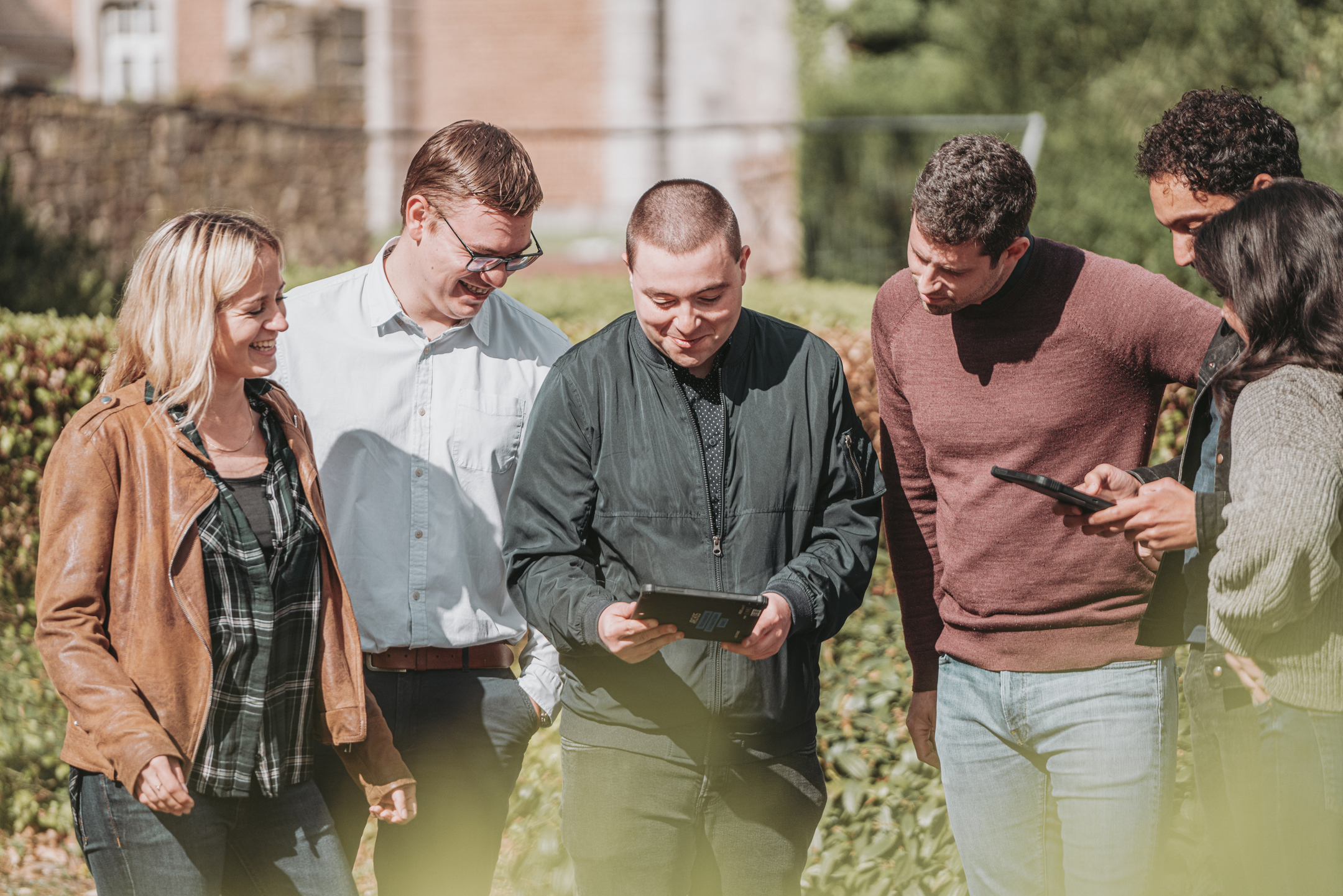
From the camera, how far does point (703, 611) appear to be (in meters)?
2.43

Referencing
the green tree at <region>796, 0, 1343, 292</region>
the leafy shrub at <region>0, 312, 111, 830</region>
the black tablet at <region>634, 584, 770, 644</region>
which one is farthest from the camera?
the green tree at <region>796, 0, 1343, 292</region>

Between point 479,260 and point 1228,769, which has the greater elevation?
point 479,260

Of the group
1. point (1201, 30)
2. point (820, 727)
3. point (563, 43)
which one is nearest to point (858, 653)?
point (820, 727)

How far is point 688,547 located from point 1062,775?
1.01 m

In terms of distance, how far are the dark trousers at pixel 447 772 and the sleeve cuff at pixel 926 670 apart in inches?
40.5

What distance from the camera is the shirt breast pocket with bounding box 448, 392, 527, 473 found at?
10.3 feet

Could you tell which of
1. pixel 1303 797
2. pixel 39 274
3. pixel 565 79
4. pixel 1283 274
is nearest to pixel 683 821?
pixel 1303 797

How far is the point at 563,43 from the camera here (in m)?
20.2

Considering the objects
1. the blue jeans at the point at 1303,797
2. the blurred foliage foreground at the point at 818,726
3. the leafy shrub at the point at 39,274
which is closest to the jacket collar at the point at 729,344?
the blue jeans at the point at 1303,797

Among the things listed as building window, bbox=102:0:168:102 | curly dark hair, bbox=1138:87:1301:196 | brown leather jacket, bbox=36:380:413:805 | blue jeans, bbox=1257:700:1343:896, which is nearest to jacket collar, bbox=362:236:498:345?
brown leather jacket, bbox=36:380:413:805

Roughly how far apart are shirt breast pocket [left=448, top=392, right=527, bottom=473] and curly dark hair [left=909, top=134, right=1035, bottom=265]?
1.18m

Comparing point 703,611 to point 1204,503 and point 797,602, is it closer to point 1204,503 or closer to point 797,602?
point 797,602

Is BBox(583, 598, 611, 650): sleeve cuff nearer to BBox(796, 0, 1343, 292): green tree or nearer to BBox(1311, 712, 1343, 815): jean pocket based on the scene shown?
BBox(1311, 712, 1343, 815): jean pocket

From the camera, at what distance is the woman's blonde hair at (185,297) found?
2.62 metres
